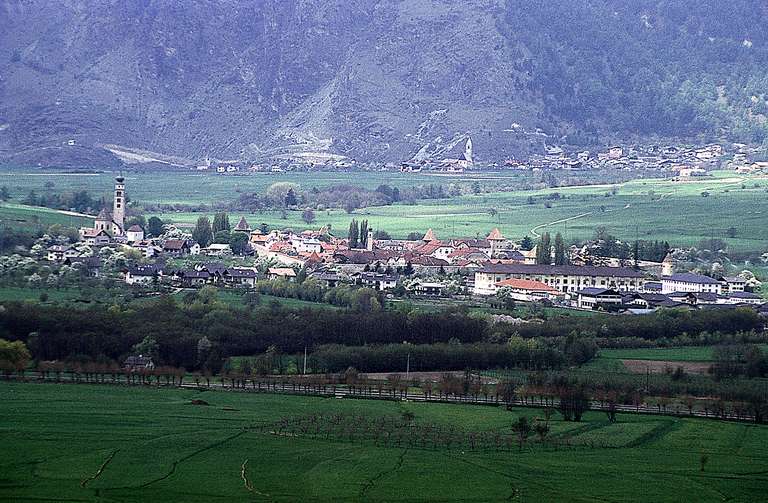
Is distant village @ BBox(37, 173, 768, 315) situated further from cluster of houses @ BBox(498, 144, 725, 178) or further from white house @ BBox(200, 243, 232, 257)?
cluster of houses @ BBox(498, 144, 725, 178)

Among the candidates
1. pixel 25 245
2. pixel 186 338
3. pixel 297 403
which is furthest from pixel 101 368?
pixel 25 245

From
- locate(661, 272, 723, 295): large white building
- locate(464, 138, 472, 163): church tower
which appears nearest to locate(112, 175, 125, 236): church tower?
locate(661, 272, 723, 295): large white building

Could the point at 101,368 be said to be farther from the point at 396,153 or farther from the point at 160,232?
the point at 396,153

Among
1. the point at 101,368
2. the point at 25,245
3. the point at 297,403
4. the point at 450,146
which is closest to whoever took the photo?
the point at 297,403

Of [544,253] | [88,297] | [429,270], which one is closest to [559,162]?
[544,253]

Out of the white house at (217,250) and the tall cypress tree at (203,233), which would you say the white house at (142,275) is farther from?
the tall cypress tree at (203,233)

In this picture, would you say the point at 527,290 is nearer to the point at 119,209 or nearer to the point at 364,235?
the point at 364,235

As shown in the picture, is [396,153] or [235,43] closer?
[396,153]
